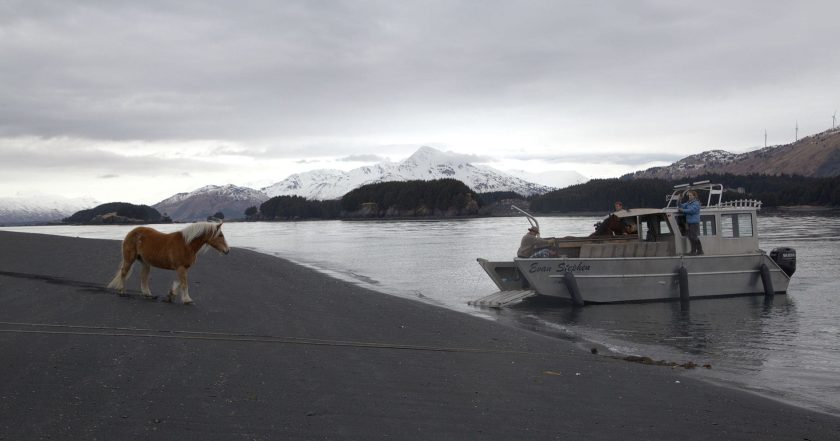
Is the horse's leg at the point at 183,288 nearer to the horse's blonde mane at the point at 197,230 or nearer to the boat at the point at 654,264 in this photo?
the horse's blonde mane at the point at 197,230

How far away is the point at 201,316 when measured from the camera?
38.3 feet

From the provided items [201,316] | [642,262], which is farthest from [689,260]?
[201,316]

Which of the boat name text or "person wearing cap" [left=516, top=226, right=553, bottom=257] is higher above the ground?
"person wearing cap" [left=516, top=226, right=553, bottom=257]

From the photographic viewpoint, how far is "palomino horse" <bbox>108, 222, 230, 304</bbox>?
13.0 meters

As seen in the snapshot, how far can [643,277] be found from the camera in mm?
21766

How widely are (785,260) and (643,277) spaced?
663 centimetres

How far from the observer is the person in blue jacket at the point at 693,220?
2183 cm

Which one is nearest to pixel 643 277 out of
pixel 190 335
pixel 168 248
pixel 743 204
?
pixel 743 204

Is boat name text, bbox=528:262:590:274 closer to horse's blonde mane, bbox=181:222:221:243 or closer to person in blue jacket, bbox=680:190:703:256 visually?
person in blue jacket, bbox=680:190:703:256

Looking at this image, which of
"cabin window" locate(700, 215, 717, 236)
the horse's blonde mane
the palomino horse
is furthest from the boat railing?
the palomino horse

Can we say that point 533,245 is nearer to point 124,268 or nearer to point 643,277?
point 643,277

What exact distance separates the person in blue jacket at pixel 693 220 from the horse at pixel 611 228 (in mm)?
2263

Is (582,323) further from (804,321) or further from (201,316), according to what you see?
(201,316)

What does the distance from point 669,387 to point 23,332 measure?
911cm
